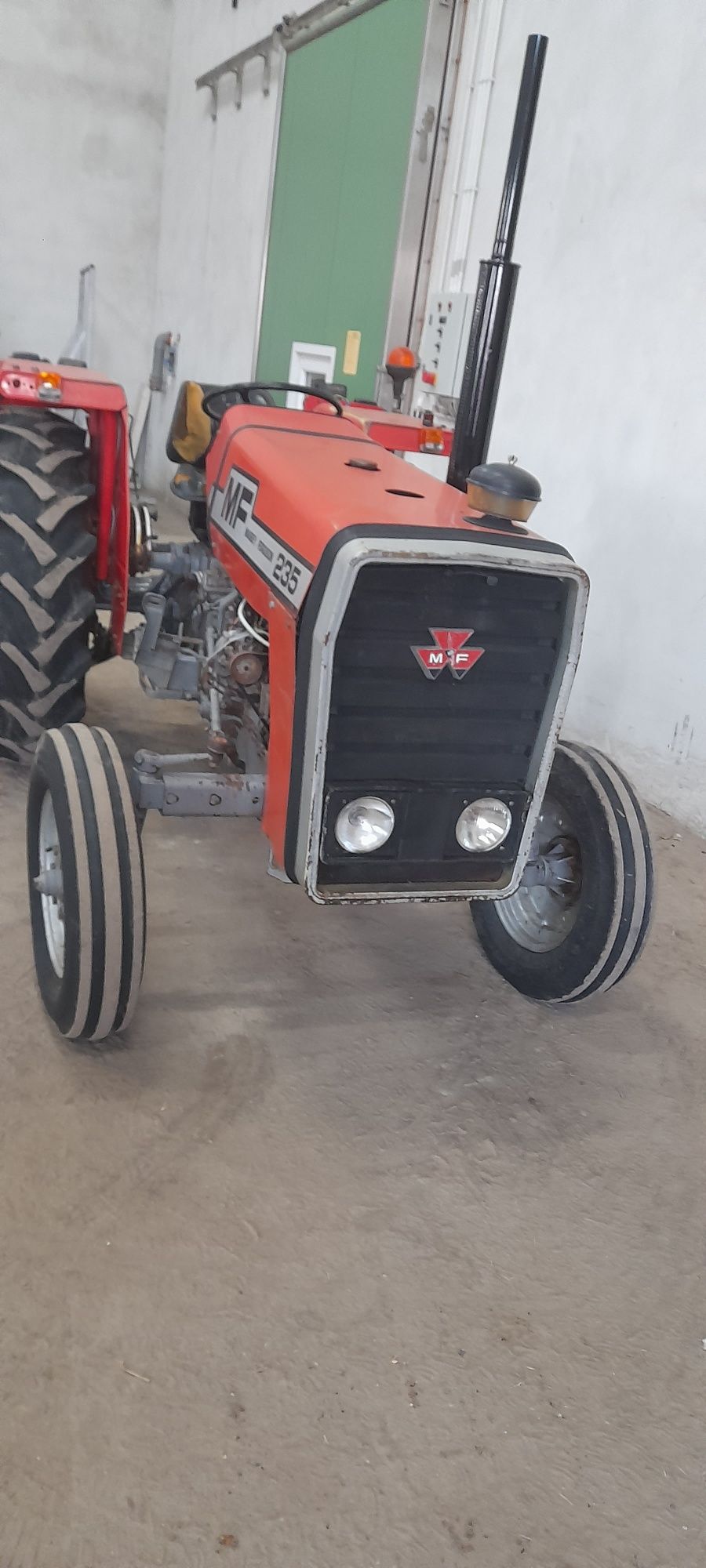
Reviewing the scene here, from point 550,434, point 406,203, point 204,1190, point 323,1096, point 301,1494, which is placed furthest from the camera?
point 406,203

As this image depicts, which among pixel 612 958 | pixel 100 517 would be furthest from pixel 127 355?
pixel 612 958

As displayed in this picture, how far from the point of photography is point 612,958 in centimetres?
201

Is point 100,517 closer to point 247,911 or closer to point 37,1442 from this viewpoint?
point 247,911

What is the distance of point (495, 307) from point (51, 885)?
1.35 metres

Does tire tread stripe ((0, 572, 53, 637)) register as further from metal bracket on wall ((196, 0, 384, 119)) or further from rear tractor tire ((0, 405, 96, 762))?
→ metal bracket on wall ((196, 0, 384, 119))

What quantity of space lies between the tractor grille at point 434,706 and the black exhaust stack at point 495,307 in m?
0.50

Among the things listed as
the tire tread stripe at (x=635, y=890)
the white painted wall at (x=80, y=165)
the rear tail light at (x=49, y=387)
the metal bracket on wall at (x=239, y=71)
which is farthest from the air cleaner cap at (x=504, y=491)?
the white painted wall at (x=80, y=165)

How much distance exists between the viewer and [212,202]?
730 centimetres

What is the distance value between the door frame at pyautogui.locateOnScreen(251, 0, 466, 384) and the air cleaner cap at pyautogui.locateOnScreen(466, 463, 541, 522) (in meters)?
3.30

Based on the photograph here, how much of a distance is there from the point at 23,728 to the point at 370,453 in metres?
0.99

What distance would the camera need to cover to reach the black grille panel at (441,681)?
1636mm

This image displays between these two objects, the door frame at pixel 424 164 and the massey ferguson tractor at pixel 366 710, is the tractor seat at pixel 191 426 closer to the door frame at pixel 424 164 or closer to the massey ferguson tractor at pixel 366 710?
the massey ferguson tractor at pixel 366 710

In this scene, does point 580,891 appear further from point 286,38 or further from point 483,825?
point 286,38

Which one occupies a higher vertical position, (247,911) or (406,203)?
(406,203)
